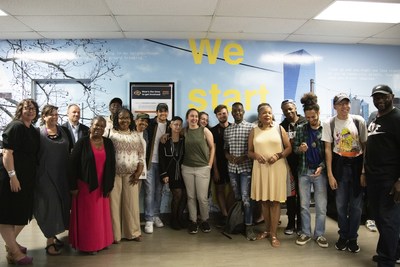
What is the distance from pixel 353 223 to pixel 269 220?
2.92 feet

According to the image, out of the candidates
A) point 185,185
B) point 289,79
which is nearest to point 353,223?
point 185,185

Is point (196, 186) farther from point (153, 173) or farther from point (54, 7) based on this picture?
point (54, 7)

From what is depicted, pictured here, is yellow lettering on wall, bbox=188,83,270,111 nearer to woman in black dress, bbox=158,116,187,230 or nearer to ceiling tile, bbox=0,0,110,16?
woman in black dress, bbox=158,116,187,230

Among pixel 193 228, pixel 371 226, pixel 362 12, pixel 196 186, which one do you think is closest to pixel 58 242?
pixel 193 228

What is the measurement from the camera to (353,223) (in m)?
3.05

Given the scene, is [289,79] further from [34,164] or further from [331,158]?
[34,164]

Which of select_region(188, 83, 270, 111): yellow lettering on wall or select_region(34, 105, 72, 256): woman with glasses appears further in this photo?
select_region(188, 83, 270, 111): yellow lettering on wall

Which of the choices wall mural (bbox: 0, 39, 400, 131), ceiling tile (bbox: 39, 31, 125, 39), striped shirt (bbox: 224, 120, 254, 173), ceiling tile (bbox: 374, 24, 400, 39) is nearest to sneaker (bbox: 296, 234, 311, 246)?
striped shirt (bbox: 224, 120, 254, 173)

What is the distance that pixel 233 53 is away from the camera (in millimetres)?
4637

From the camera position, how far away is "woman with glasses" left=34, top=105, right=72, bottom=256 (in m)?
2.90

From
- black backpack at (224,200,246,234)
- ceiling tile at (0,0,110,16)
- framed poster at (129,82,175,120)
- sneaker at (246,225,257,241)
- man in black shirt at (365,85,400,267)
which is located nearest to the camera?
man in black shirt at (365,85,400,267)

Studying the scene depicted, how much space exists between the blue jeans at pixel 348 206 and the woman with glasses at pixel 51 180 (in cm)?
293

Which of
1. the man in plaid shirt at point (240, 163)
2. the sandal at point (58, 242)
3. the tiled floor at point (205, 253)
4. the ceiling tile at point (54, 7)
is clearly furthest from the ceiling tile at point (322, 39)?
the sandal at point (58, 242)

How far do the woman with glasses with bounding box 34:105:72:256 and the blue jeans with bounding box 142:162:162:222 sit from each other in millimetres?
1033
